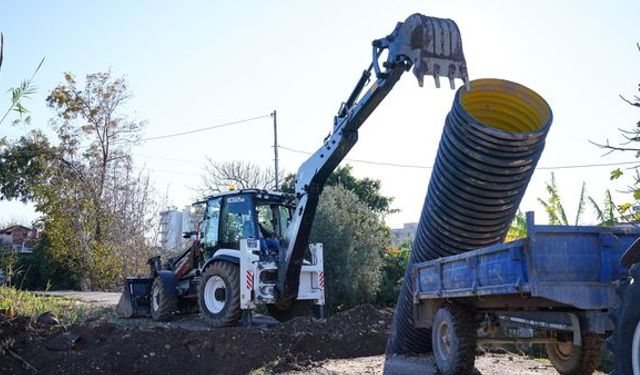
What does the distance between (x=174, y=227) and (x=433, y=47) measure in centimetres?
2676

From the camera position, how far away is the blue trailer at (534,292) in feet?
18.4

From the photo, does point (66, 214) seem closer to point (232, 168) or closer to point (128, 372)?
point (232, 168)

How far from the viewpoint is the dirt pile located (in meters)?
8.50

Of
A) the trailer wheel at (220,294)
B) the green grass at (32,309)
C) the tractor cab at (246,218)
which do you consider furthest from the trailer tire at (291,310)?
the green grass at (32,309)

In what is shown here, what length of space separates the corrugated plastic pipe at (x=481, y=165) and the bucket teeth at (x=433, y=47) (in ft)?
1.30

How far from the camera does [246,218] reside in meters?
13.0

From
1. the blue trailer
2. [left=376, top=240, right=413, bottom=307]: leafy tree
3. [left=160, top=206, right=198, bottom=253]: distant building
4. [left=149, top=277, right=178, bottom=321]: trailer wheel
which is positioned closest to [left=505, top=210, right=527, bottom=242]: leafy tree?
[left=376, top=240, right=413, bottom=307]: leafy tree

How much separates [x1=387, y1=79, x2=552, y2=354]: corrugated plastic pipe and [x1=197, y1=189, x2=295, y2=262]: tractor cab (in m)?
4.84

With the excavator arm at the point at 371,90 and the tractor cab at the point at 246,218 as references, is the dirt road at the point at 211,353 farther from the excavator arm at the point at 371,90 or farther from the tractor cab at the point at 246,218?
the tractor cab at the point at 246,218

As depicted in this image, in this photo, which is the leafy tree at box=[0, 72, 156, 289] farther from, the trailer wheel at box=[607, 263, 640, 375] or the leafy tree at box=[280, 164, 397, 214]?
the trailer wheel at box=[607, 263, 640, 375]

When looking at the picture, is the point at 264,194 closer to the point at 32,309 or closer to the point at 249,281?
the point at 249,281

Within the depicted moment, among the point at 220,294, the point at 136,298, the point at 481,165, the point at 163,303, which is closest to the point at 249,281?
the point at 220,294

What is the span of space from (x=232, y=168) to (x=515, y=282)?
3035 cm

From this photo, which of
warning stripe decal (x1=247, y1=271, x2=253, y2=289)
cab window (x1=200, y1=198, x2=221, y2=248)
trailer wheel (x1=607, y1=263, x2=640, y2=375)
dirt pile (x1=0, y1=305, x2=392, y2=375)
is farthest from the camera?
cab window (x1=200, y1=198, x2=221, y2=248)
